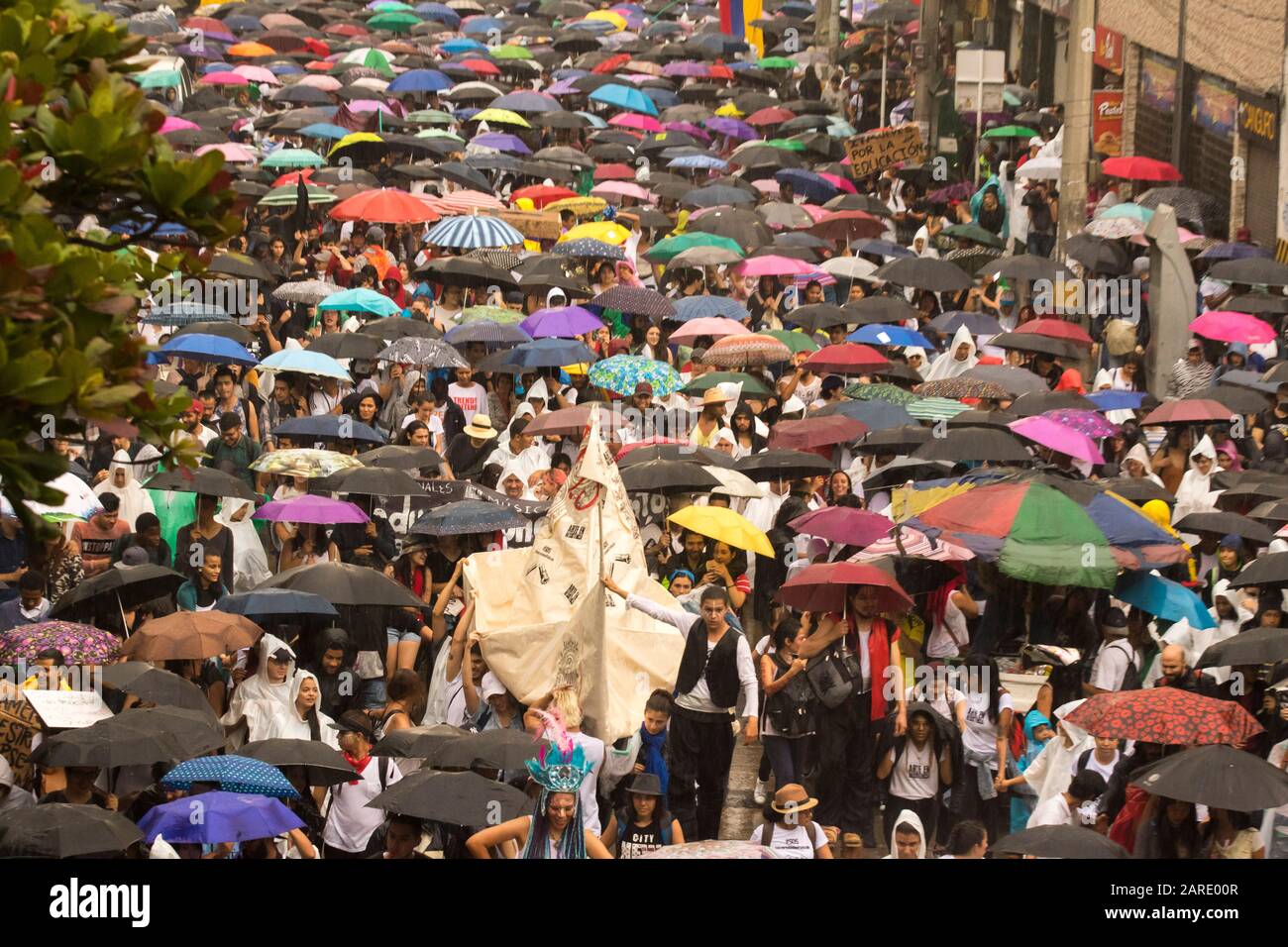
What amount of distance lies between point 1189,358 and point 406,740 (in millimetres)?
11034

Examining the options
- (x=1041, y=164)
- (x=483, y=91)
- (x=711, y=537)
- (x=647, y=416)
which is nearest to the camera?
(x=711, y=537)

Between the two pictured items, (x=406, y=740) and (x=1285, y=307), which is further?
(x=1285, y=307)

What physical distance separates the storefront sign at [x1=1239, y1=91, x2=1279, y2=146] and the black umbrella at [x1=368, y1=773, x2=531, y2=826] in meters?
18.6

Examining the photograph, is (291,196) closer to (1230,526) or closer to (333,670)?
(333,670)

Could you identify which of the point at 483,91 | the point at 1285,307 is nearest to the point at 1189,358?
the point at 1285,307

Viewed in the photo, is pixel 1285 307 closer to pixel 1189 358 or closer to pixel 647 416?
pixel 1189 358

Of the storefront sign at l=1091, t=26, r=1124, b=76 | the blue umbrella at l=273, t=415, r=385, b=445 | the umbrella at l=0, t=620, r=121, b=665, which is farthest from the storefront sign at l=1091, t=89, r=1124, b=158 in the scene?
the umbrella at l=0, t=620, r=121, b=665

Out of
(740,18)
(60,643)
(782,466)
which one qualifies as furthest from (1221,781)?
(740,18)

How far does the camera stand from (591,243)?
23141 mm

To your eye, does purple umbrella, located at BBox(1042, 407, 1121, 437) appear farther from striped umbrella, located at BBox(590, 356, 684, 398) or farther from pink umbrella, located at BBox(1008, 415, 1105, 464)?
striped umbrella, located at BBox(590, 356, 684, 398)

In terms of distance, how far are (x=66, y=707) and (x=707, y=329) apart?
1015 cm

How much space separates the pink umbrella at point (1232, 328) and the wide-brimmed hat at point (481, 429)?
6.86 m

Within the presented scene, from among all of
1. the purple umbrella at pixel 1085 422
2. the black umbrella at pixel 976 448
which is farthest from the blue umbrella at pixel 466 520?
the purple umbrella at pixel 1085 422

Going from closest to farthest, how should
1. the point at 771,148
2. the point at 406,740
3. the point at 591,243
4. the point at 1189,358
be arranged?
A: the point at 406,740 < the point at 1189,358 < the point at 591,243 < the point at 771,148
